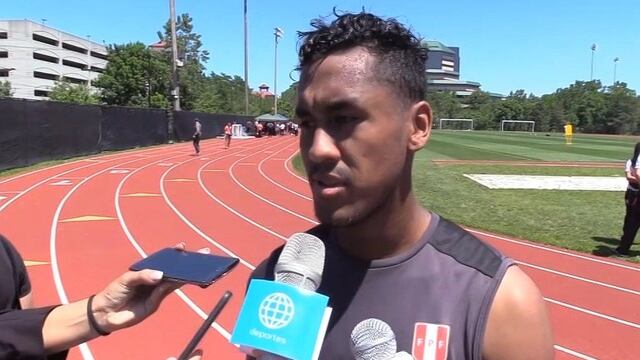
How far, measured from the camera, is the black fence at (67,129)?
1589cm

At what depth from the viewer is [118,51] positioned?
166ft

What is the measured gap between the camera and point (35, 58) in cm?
7525

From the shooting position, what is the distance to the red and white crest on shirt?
118 cm

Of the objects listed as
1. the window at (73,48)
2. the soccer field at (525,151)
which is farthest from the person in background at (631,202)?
the window at (73,48)

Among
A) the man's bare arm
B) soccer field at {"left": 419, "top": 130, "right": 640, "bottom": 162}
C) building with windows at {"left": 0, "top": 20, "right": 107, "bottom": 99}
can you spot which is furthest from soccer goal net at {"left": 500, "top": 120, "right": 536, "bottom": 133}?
the man's bare arm

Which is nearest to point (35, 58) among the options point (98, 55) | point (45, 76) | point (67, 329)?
point (45, 76)

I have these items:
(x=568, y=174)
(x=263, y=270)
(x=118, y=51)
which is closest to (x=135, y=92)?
(x=118, y=51)

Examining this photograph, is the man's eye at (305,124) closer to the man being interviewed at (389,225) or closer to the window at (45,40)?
the man being interviewed at (389,225)

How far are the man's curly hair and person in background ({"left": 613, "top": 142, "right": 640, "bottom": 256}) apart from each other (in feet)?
22.2

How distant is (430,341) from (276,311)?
36 cm

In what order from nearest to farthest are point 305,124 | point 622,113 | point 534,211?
1. point 305,124
2. point 534,211
3. point 622,113

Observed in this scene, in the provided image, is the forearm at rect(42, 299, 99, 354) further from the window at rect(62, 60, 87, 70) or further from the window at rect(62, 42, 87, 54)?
the window at rect(62, 42, 87, 54)

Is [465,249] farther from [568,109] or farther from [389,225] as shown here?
[568,109]

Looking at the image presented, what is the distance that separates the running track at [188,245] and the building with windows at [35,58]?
6398 cm
